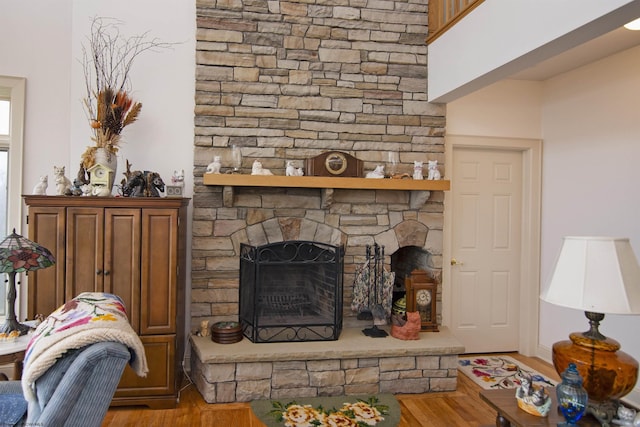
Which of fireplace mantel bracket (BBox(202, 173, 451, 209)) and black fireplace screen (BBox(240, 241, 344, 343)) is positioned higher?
fireplace mantel bracket (BBox(202, 173, 451, 209))

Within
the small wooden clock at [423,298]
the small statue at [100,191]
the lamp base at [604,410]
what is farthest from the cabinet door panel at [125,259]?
the lamp base at [604,410]

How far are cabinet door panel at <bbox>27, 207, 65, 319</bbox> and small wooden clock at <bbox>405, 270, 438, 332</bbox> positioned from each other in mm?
2531

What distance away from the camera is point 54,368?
1596mm

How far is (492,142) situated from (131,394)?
11.7 feet

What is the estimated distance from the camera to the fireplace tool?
11.8 ft

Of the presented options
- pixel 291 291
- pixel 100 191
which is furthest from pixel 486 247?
pixel 100 191

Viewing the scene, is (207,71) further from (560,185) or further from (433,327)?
(560,185)

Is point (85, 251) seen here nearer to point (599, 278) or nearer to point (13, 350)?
point (13, 350)

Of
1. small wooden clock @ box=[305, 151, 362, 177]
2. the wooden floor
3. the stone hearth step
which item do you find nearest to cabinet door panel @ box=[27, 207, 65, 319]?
the wooden floor

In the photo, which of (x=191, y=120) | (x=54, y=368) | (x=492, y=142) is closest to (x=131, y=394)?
(x=54, y=368)

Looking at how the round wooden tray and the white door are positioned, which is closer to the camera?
the round wooden tray

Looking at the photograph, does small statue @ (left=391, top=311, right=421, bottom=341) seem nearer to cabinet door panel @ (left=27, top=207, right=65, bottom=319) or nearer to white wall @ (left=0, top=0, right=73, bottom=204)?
cabinet door panel @ (left=27, top=207, right=65, bottom=319)

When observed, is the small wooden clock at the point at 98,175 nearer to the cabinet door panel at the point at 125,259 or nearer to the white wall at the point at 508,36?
the cabinet door panel at the point at 125,259

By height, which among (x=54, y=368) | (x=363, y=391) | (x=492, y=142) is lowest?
(x=363, y=391)
